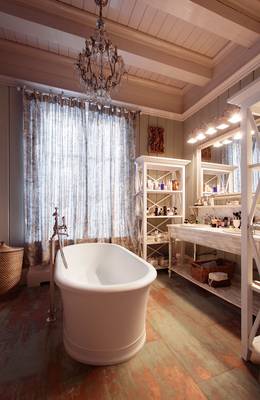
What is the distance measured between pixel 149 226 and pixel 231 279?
1.43m

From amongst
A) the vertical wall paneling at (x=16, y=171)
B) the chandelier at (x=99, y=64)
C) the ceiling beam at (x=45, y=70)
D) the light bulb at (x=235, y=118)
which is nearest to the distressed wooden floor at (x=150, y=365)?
the vertical wall paneling at (x=16, y=171)

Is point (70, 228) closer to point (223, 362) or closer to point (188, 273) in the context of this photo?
point (188, 273)

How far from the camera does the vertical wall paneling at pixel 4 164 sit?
2.64 m

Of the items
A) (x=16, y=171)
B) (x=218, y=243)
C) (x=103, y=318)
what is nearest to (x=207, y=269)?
(x=218, y=243)

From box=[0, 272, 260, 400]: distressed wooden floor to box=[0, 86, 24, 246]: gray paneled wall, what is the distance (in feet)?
3.44

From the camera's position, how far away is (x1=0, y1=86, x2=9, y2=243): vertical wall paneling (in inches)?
104

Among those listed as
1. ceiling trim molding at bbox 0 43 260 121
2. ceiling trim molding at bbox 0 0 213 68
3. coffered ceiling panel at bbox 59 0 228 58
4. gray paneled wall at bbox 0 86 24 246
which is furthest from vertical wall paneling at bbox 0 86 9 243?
coffered ceiling panel at bbox 59 0 228 58

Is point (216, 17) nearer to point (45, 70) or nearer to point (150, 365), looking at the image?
point (45, 70)

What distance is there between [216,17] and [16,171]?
2.86 meters

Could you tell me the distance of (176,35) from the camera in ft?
7.75

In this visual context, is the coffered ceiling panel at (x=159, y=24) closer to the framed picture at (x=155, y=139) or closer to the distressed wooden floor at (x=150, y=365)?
the framed picture at (x=155, y=139)

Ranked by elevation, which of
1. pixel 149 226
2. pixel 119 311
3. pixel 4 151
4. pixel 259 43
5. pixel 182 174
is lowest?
pixel 119 311

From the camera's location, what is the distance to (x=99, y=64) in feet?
A: 5.18

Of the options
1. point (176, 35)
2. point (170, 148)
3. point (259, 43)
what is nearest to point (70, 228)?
point (170, 148)
